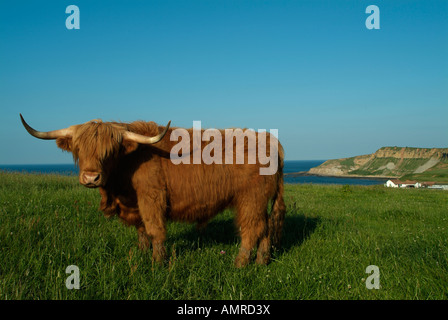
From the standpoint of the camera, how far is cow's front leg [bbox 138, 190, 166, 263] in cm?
376

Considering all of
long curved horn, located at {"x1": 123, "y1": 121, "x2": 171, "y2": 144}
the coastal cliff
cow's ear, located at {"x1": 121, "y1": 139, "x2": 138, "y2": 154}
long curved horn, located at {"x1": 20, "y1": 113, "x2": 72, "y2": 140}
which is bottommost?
the coastal cliff

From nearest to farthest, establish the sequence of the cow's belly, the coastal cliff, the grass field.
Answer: the grass field < the cow's belly < the coastal cliff

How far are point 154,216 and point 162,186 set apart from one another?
1.38 feet

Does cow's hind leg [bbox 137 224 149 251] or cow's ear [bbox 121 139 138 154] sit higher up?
cow's ear [bbox 121 139 138 154]

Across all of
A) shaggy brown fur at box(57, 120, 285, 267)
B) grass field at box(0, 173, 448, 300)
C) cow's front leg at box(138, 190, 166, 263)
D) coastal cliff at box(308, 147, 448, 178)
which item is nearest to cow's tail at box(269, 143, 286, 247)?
shaggy brown fur at box(57, 120, 285, 267)

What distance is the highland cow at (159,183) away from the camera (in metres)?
3.64

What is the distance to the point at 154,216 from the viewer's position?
3766 millimetres

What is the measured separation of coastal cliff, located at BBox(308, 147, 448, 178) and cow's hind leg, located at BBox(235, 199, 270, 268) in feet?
354

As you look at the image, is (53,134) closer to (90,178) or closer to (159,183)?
(90,178)

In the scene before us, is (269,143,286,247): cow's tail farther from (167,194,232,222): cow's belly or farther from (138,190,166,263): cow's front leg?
(138,190,166,263): cow's front leg

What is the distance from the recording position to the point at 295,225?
6.08m
